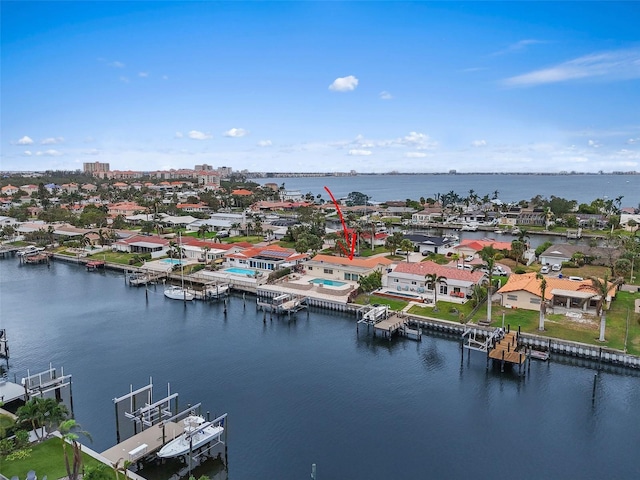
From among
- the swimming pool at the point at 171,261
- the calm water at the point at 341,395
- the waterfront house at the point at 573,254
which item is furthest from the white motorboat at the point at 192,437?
the waterfront house at the point at 573,254

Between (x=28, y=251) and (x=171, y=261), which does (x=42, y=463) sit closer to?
(x=171, y=261)

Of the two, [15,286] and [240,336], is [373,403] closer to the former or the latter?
[240,336]

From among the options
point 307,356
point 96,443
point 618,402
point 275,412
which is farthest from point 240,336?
point 618,402

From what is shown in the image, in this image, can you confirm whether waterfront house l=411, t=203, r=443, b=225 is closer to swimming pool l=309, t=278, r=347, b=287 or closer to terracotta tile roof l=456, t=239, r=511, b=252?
terracotta tile roof l=456, t=239, r=511, b=252

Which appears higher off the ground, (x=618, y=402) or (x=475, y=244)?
(x=475, y=244)

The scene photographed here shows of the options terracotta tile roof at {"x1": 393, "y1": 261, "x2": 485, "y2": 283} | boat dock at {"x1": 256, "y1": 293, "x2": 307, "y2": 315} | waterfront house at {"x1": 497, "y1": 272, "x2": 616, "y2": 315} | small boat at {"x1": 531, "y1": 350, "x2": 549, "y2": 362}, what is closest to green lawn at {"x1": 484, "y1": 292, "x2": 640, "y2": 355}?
waterfront house at {"x1": 497, "y1": 272, "x2": 616, "y2": 315}
